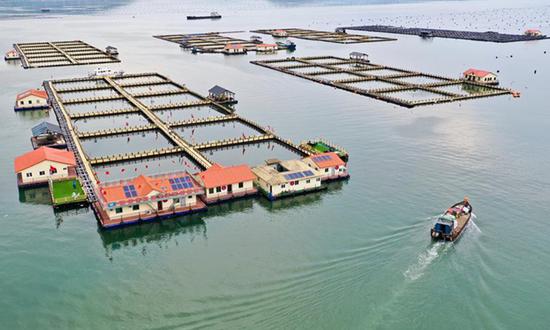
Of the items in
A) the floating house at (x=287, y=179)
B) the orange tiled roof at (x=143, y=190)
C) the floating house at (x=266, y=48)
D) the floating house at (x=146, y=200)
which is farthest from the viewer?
the floating house at (x=266, y=48)

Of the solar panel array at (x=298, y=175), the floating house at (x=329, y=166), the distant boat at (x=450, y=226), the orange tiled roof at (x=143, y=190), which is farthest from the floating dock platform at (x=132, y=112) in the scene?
the distant boat at (x=450, y=226)

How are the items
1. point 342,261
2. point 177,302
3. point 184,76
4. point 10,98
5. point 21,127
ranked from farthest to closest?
point 184,76, point 10,98, point 21,127, point 342,261, point 177,302

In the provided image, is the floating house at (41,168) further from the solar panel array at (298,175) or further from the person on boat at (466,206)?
the person on boat at (466,206)

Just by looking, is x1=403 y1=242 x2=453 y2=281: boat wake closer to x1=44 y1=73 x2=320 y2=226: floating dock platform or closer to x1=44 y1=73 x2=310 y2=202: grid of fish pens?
x1=44 y1=73 x2=320 y2=226: floating dock platform

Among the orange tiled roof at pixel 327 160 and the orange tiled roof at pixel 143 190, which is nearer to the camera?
the orange tiled roof at pixel 143 190

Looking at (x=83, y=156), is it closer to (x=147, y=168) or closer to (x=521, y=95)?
(x=147, y=168)

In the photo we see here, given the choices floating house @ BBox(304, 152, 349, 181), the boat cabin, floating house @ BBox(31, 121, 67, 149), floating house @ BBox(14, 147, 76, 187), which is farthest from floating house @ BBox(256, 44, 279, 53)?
floating house @ BBox(14, 147, 76, 187)

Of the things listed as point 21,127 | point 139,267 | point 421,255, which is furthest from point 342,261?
point 21,127
